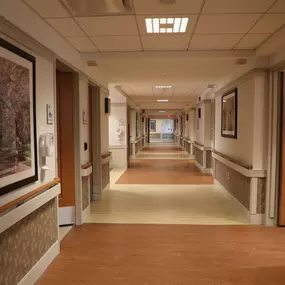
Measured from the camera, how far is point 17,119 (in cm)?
245

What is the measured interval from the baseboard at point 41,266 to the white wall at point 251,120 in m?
3.08

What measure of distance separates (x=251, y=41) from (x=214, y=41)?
0.50 metres

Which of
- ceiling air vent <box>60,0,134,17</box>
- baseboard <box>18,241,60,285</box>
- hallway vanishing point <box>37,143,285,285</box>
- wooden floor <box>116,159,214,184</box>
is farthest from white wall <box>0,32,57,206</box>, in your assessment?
wooden floor <box>116,159,214,184</box>

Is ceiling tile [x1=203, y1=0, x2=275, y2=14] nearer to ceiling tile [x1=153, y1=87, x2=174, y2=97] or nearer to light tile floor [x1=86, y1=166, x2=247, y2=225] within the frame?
light tile floor [x1=86, y1=166, x2=247, y2=225]

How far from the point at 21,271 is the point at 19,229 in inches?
14.9

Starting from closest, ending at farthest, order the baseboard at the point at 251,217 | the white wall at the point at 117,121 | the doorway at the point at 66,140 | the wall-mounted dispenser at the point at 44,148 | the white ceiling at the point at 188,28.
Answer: the white ceiling at the point at 188,28 → the wall-mounted dispenser at the point at 44,148 → the doorway at the point at 66,140 → the baseboard at the point at 251,217 → the white wall at the point at 117,121

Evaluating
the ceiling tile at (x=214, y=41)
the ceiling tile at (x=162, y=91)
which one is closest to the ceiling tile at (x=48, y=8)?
the ceiling tile at (x=214, y=41)

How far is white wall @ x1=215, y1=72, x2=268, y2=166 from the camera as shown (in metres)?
4.30

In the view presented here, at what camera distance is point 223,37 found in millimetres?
3686

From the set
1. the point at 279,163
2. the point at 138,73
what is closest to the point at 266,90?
the point at 279,163

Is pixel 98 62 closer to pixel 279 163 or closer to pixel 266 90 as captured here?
pixel 266 90

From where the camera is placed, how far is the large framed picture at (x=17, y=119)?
2.24 m

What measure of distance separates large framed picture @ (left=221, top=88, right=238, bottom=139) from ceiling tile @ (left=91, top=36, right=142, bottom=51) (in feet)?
7.53

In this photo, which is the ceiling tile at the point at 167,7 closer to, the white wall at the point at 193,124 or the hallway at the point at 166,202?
the hallway at the point at 166,202
